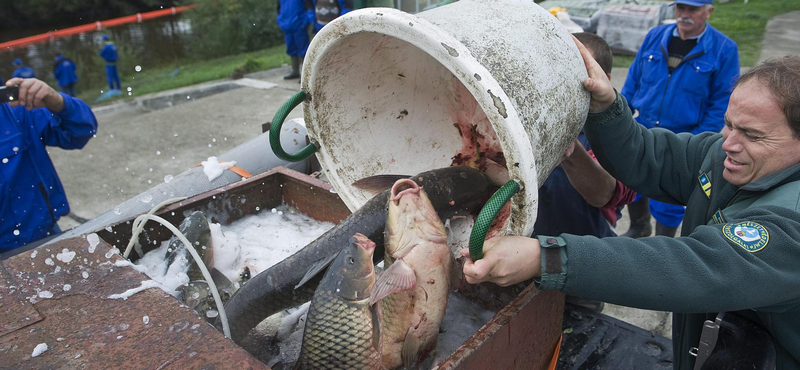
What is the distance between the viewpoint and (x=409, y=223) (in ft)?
4.93

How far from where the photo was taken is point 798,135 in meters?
1.41

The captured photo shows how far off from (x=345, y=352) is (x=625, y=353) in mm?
1484

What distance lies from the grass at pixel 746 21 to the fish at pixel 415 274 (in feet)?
31.9

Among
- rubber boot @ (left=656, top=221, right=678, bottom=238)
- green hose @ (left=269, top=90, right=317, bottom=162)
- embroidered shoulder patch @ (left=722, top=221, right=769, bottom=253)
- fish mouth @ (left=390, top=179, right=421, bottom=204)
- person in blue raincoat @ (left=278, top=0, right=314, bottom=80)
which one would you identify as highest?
green hose @ (left=269, top=90, right=317, bottom=162)

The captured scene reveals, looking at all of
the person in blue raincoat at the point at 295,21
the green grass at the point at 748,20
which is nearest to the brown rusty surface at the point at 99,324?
the person in blue raincoat at the point at 295,21

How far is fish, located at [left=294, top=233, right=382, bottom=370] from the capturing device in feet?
4.66

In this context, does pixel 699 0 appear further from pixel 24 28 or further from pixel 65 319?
pixel 24 28

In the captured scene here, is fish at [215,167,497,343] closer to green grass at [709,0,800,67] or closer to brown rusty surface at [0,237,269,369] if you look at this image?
brown rusty surface at [0,237,269,369]

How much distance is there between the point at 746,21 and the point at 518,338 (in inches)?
634

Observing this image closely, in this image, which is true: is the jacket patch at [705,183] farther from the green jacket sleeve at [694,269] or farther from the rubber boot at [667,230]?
the rubber boot at [667,230]

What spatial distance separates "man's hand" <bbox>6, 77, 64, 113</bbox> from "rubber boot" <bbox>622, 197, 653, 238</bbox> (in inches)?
173

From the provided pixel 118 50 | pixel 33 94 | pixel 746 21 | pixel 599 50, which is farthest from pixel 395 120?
pixel 118 50

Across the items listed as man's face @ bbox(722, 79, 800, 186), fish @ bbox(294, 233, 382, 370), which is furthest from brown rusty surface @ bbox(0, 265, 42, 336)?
man's face @ bbox(722, 79, 800, 186)

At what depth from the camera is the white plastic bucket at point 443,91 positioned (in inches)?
51.3
